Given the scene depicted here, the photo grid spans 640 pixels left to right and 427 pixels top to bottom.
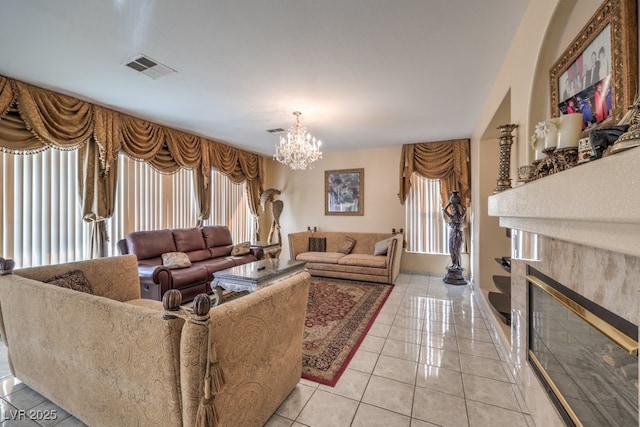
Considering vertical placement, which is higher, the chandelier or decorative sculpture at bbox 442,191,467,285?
the chandelier

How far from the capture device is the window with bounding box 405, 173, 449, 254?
16.8 feet

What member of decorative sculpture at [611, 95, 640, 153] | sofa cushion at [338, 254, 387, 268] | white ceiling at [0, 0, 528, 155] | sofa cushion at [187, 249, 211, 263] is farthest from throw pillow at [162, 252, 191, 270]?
decorative sculpture at [611, 95, 640, 153]

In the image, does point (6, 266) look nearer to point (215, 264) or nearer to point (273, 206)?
point (215, 264)

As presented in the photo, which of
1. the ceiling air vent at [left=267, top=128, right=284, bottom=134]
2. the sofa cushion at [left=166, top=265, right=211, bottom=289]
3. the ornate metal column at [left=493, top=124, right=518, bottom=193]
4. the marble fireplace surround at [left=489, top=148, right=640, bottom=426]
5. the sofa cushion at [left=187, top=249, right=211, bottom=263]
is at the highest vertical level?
the ceiling air vent at [left=267, top=128, right=284, bottom=134]

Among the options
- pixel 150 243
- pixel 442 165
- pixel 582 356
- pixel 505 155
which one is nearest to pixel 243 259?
pixel 150 243

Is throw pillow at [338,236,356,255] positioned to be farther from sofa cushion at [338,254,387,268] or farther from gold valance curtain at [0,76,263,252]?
gold valance curtain at [0,76,263,252]

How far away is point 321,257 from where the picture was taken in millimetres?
4984

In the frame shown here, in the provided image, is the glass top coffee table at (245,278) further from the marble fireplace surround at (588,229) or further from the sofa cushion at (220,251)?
the marble fireplace surround at (588,229)

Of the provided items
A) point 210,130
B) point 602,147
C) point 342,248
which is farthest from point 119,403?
point 342,248

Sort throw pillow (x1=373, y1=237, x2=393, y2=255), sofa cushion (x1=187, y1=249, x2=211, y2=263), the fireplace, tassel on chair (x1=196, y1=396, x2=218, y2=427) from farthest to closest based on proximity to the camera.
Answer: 1. throw pillow (x1=373, y1=237, x2=393, y2=255)
2. sofa cushion (x1=187, y1=249, x2=211, y2=263)
3. tassel on chair (x1=196, y1=396, x2=218, y2=427)
4. the fireplace

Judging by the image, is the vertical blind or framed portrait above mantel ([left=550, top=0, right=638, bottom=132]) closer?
framed portrait above mantel ([left=550, top=0, right=638, bottom=132])

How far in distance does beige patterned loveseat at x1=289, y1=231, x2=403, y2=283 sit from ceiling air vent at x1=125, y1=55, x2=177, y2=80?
358cm

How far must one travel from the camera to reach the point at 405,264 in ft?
17.6

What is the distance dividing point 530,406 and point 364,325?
1.53 metres
